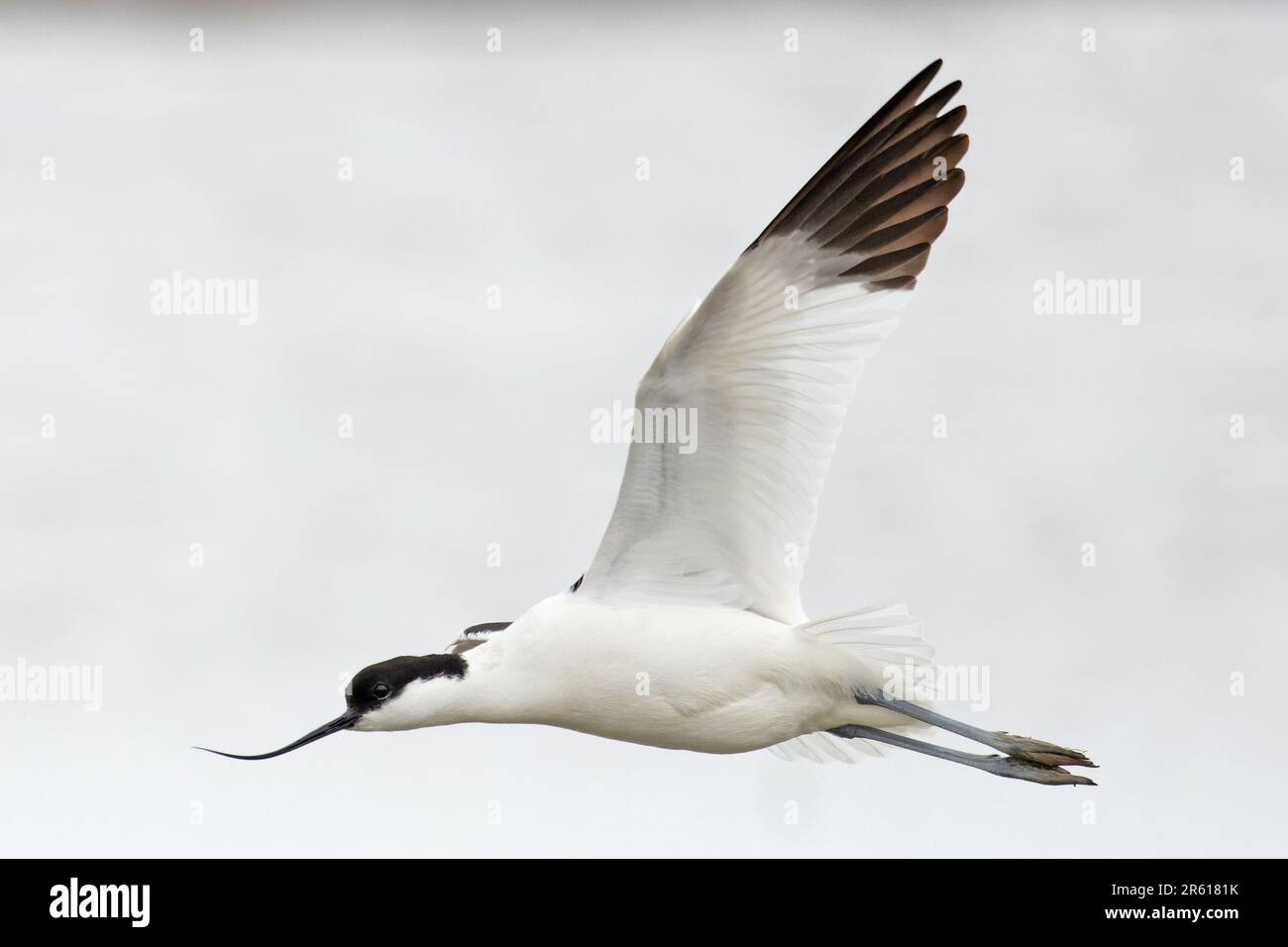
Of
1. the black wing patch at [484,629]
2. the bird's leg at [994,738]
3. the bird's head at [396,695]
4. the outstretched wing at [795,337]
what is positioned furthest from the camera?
the black wing patch at [484,629]

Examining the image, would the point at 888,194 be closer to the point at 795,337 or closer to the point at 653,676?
the point at 795,337

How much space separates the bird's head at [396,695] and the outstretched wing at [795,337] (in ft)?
1.75

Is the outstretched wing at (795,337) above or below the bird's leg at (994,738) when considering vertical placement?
above

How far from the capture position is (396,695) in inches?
146

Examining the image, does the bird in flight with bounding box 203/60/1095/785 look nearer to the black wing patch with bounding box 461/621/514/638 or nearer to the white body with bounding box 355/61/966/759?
the white body with bounding box 355/61/966/759

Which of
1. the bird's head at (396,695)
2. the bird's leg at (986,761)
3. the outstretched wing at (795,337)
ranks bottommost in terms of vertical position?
the bird's leg at (986,761)

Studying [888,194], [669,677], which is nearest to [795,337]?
[888,194]

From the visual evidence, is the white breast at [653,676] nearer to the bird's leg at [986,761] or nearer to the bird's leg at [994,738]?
the bird's leg at [994,738]

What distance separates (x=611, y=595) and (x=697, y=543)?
0.25 meters

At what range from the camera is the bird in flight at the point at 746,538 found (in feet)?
11.8

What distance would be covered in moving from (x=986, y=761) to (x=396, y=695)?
152cm

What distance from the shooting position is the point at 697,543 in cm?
378

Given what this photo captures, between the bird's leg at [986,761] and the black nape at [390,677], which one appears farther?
the bird's leg at [986,761]

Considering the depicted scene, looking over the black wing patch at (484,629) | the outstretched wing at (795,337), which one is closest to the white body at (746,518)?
the outstretched wing at (795,337)
